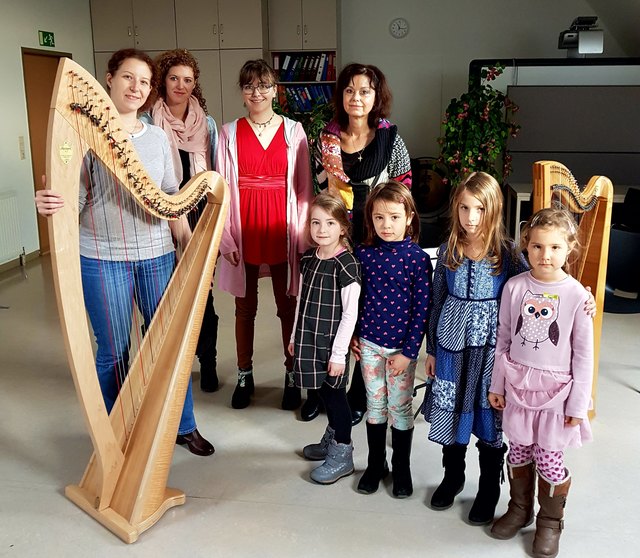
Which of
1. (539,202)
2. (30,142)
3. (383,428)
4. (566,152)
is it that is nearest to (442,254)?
(539,202)

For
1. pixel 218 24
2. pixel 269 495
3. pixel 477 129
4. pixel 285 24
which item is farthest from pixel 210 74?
pixel 269 495

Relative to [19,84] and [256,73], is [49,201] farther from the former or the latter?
[19,84]

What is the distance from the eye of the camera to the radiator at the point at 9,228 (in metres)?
5.34

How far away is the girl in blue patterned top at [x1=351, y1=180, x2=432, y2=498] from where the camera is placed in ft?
6.97

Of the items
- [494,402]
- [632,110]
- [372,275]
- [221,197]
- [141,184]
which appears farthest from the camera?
[632,110]

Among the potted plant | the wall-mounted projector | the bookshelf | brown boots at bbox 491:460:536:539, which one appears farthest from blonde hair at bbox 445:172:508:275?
the bookshelf

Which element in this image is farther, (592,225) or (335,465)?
(592,225)

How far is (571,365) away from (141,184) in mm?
1279

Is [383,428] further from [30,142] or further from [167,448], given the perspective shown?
[30,142]

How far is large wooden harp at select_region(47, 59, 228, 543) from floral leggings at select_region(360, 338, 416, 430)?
0.57 m

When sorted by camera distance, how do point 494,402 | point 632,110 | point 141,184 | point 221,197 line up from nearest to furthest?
point 141,184, point 494,402, point 221,197, point 632,110

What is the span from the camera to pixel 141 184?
1848 mm

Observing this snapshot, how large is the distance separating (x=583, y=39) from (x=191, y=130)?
4.20 meters

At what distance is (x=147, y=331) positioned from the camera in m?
2.23
